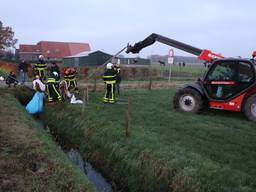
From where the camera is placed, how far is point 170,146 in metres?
5.99

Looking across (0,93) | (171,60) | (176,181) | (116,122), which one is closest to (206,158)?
(176,181)

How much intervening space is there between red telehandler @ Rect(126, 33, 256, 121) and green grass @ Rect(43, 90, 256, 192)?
0.41m

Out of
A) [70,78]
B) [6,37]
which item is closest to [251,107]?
[70,78]

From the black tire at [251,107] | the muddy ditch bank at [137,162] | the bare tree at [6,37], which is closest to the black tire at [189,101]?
the black tire at [251,107]

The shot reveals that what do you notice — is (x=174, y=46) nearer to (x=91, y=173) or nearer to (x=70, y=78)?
(x=70, y=78)

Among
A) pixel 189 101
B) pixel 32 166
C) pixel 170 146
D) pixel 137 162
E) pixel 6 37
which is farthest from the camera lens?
pixel 6 37

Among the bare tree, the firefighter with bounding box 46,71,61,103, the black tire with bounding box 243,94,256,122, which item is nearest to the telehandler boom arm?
the black tire with bounding box 243,94,256,122

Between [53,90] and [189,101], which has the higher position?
[53,90]

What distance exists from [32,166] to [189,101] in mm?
5935

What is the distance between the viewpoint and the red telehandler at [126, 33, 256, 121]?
8.48m

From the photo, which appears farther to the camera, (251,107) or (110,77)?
(110,77)

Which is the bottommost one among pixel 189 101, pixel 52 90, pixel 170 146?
pixel 170 146

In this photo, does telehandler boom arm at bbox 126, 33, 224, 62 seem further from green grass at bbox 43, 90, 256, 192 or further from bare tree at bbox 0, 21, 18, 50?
bare tree at bbox 0, 21, 18, 50

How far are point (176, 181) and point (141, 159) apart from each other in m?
1.06
